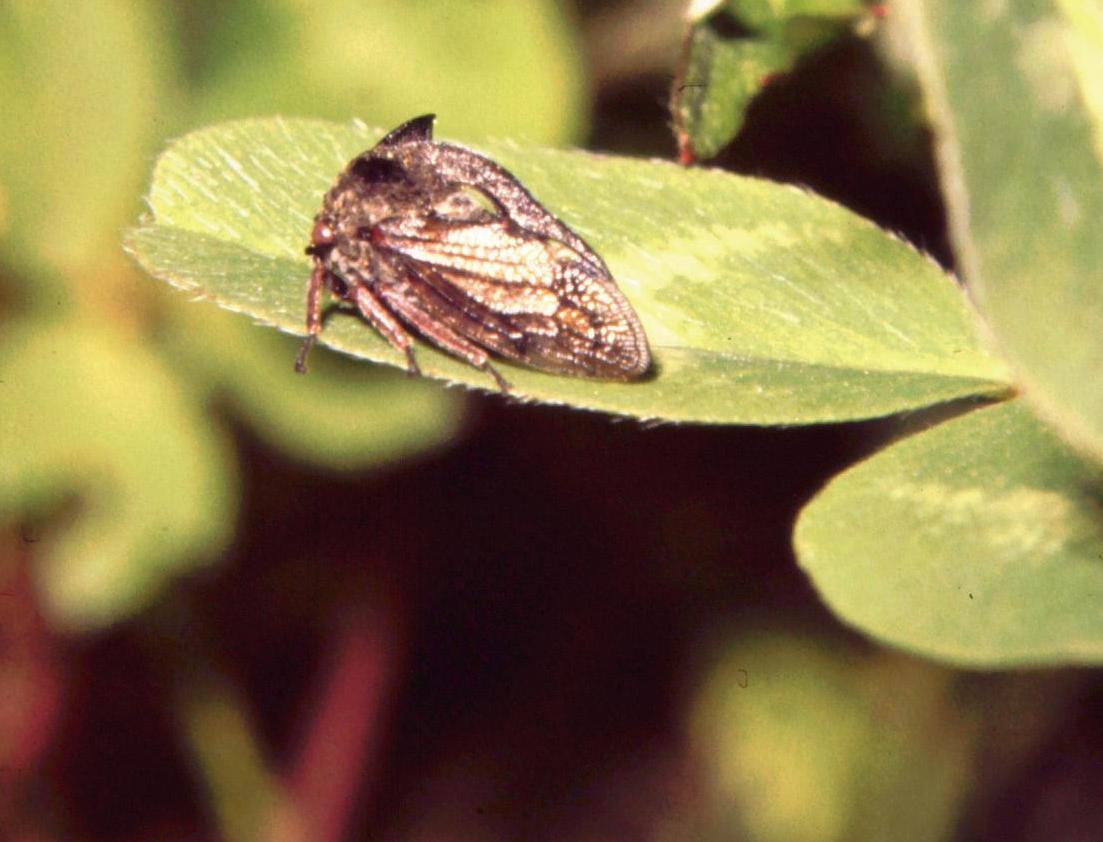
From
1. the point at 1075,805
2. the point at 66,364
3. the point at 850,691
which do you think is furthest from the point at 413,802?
the point at 1075,805

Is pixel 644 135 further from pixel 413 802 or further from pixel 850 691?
pixel 413 802

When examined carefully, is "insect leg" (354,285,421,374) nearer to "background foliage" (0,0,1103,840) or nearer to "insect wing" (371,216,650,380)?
"insect wing" (371,216,650,380)

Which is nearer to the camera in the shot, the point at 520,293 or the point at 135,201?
the point at 520,293

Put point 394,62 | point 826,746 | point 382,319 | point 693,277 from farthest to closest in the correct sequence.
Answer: point 826,746, point 394,62, point 382,319, point 693,277

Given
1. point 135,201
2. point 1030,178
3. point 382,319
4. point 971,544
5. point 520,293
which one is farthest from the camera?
point 135,201

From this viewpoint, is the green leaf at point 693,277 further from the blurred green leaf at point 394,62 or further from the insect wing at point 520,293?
the blurred green leaf at point 394,62

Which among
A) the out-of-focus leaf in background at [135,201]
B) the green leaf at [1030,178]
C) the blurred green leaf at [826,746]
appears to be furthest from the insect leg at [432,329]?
the blurred green leaf at [826,746]

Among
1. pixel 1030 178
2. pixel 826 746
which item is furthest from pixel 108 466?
pixel 1030 178

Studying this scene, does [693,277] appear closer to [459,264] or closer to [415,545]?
[459,264]
